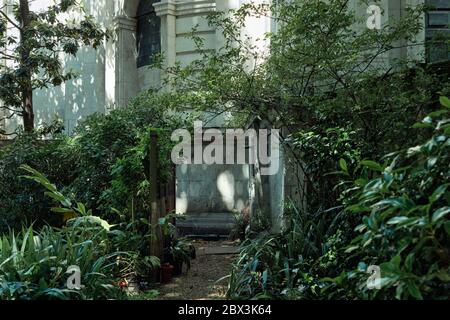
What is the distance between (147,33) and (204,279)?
36.2 ft

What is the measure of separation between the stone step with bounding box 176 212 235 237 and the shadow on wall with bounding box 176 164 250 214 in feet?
2.08

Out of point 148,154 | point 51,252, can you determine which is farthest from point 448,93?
point 51,252

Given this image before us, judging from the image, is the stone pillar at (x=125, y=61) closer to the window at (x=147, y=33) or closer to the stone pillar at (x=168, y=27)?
the window at (x=147, y=33)

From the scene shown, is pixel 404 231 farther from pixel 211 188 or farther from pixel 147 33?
pixel 147 33

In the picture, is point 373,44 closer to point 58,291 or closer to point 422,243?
point 422,243

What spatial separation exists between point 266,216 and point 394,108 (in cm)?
443

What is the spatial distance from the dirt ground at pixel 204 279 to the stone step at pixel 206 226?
123cm

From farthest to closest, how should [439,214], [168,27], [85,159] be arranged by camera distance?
[168,27]
[85,159]
[439,214]

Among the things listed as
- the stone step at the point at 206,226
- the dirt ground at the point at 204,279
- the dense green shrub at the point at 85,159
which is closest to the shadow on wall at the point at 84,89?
the dense green shrub at the point at 85,159

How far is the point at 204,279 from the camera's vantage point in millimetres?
7480

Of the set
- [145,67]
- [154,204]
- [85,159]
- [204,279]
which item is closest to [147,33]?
[145,67]

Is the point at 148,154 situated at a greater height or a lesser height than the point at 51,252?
greater

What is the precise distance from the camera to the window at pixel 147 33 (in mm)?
16344

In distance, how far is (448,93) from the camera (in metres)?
5.70
